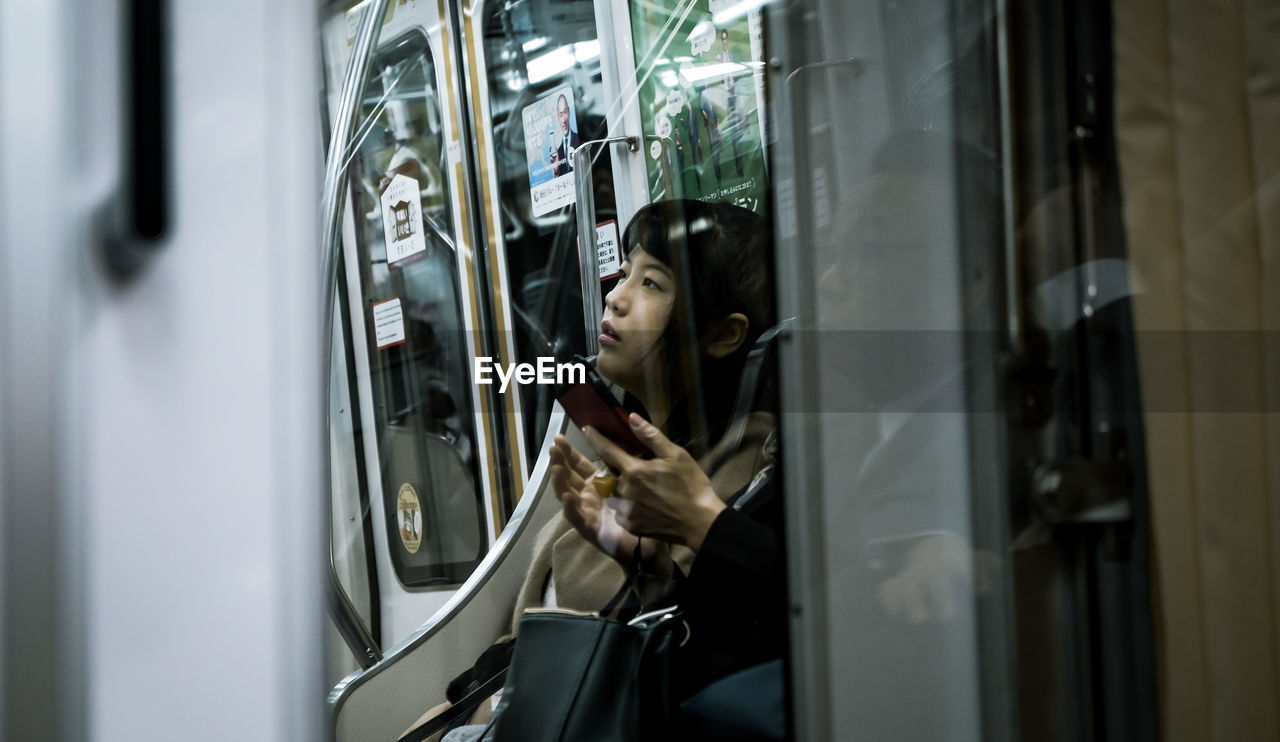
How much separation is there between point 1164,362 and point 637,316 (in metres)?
0.59

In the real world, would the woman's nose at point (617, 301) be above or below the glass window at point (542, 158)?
below

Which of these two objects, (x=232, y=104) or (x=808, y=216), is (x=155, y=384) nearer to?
(x=232, y=104)

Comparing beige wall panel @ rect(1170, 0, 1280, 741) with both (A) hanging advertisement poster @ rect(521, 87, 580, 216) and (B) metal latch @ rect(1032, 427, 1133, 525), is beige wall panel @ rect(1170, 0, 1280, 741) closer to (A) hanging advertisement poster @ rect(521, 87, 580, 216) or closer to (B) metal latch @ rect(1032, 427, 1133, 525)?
(B) metal latch @ rect(1032, 427, 1133, 525)

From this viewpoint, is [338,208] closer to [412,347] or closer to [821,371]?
[412,347]

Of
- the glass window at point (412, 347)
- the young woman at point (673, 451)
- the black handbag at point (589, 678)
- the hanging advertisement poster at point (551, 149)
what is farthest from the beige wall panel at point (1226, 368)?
the glass window at point (412, 347)

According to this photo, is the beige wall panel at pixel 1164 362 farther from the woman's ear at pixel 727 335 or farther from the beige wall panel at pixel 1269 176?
the woman's ear at pixel 727 335

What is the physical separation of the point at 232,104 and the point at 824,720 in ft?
2.95

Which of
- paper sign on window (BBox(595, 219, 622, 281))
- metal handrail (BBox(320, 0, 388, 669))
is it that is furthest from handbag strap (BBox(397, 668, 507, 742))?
paper sign on window (BBox(595, 219, 622, 281))

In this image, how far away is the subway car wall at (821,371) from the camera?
3.60 feet

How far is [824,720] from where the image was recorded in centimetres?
115

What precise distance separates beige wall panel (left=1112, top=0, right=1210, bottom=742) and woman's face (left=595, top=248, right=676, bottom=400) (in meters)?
0.53

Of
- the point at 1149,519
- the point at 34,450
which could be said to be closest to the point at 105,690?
the point at 34,450

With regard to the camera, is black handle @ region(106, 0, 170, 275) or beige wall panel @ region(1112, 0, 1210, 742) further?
beige wall panel @ region(1112, 0, 1210, 742)

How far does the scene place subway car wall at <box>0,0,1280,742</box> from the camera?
110cm
